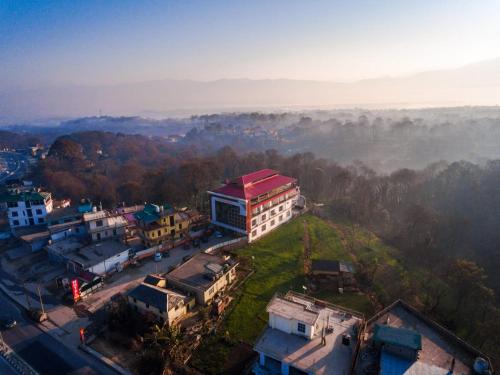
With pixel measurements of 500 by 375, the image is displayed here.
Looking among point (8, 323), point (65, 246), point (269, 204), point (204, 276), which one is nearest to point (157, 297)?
point (204, 276)

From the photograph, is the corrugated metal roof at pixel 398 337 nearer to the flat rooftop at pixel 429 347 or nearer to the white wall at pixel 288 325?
the flat rooftop at pixel 429 347

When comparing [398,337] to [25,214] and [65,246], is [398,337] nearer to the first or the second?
[65,246]

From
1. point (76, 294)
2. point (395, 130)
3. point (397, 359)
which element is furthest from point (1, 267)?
point (395, 130)

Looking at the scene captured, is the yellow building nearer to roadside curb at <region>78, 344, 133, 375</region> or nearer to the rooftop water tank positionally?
roadside curb at <region>78, 344, 133, 375</region>

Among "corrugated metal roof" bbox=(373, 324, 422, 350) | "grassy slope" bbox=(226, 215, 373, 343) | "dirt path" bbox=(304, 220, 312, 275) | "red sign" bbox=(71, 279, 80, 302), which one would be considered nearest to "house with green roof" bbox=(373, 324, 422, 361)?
"corrugated metal roof" bbox=(373, 324, 422, 350)

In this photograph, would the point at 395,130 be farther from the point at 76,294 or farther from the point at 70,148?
the point at 76,294

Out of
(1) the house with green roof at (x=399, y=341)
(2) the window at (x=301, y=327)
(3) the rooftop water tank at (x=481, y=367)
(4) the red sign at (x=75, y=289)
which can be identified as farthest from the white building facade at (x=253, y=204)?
(3) the rooftop water tank at (x=481, y=367)
